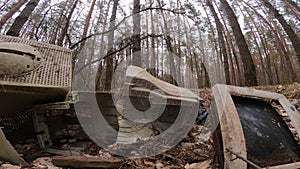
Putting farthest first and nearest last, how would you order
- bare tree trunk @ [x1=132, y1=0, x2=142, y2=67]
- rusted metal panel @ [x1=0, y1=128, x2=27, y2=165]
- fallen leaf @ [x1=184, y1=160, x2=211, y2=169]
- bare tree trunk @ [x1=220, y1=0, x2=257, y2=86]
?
bare tree trunk @ [x1=220, y1=0, x2=257, y2=86], bare tree trunk @ [x1=132, y1=0, x2=142, y2=67], fallen leaf @ [x1=184, y1=160, x2=211, y2=169], rusted metal panel @ [x1=0, y1=128, x2=27, y2=165]

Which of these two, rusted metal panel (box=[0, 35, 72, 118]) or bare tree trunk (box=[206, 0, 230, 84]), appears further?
bare tree trunk (box=[206, 0, 230, 84])

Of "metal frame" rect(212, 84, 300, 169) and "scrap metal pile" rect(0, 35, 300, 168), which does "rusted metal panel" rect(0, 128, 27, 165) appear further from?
"metal frame" rect(212, 84, 300, 169)

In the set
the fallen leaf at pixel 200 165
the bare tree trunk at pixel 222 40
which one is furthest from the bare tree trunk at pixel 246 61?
the fallen leaf at pixel 200 165

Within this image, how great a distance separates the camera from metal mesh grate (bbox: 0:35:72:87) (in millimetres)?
1438

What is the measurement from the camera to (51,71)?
65.4 inches

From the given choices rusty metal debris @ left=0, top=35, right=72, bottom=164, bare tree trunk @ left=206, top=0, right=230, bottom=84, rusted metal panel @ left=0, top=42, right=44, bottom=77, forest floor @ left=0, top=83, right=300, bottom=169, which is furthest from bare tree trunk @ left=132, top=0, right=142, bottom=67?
bare tree trunk @ left=206, top=0, right=230, bottom=84

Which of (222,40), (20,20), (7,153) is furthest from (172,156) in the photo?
(222,40)

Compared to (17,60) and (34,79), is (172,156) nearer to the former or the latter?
(34,79)

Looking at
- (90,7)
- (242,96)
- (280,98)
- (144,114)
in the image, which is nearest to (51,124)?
(144,114)

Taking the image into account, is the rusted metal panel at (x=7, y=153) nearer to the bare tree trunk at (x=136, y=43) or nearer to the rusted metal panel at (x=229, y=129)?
the rusted metal panel at (x=229, y=129)

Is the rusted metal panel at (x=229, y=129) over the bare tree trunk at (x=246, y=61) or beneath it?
beneath

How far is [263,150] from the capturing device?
44.3 inches

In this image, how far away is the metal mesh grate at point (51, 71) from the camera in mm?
1438

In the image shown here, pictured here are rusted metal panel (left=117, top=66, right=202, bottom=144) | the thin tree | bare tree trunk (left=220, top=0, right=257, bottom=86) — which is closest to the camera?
rusted metal panel (left=117, top=66, right=202, bottom=144)
